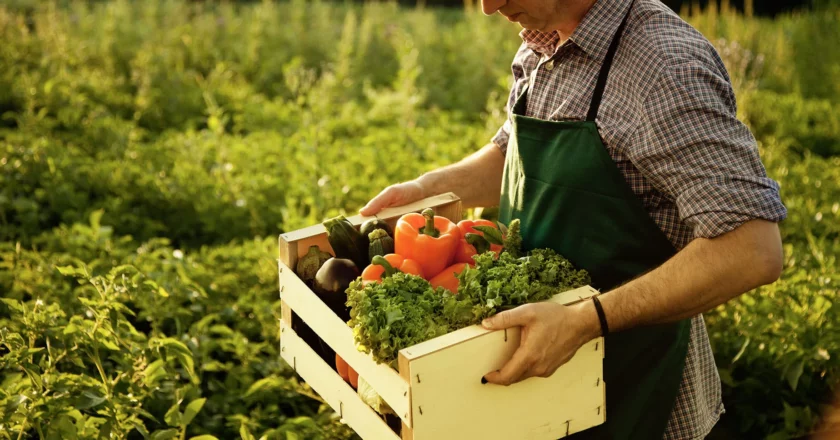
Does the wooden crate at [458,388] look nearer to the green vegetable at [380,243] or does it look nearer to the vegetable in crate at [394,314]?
the vegetable in crate at [394,314]

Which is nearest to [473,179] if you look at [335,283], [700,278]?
[335,283]

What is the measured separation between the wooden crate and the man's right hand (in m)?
0.34

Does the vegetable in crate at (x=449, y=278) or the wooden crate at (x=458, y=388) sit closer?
the wooden crate at (x=458, y=388)

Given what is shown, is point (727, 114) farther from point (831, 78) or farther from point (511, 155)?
point (831, 78)

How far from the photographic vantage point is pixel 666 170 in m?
1.93

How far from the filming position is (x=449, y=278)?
2125mm

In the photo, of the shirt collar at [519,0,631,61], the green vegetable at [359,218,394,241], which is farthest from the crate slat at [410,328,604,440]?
the shirt collar at [519,0,631,61]

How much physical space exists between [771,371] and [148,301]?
2461mm

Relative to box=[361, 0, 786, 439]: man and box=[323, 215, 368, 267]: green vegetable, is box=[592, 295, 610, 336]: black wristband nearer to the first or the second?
box=[361, 0, 786, 439]: man

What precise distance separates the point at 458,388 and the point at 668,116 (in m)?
0.76

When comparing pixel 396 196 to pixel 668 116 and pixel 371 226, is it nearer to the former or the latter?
pixel 371 226

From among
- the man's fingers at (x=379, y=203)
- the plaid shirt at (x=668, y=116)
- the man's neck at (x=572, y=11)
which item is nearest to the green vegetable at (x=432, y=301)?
the plaid shirt at (x=668, y=116)

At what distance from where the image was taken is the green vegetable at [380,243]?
Answer: 7.25ft

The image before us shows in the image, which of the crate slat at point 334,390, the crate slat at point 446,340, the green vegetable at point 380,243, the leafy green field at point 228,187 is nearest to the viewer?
the crate slat at point 446,340
